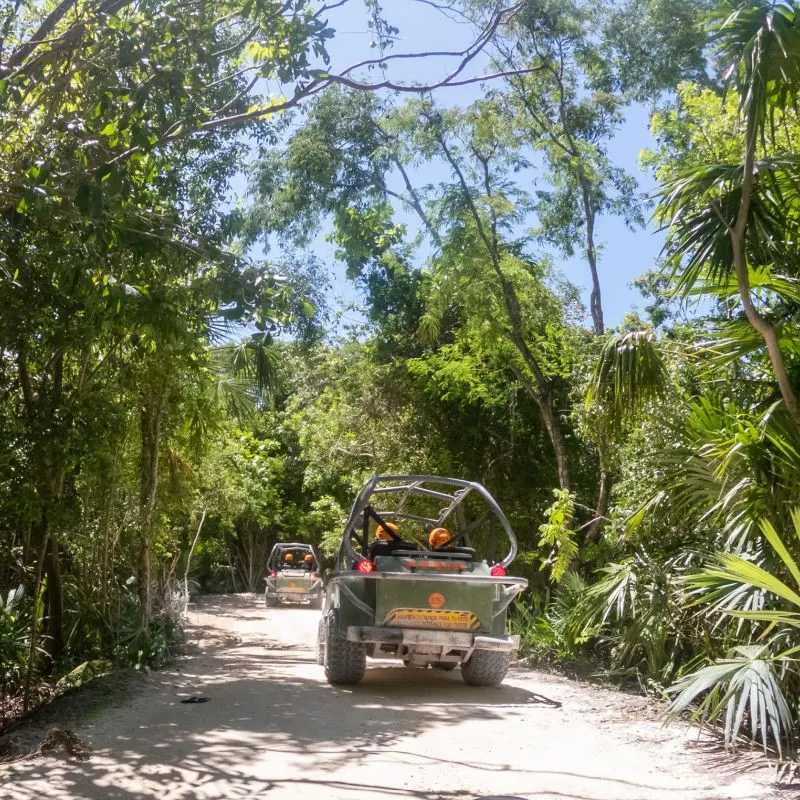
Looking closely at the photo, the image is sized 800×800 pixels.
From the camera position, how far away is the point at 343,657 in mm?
8898

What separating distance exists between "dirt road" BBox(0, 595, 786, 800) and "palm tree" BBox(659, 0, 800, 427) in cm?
278

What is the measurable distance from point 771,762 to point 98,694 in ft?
19.4

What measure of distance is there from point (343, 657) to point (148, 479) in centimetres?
433

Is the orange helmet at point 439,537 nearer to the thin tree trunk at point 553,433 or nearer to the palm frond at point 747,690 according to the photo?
the thin tree trunk at point 553,433

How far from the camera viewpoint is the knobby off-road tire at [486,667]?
29.9 ft

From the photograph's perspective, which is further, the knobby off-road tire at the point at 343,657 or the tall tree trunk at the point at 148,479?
the tall tree trunk at the point at 148,479

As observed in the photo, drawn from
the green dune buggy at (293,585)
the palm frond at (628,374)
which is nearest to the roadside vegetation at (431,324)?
the palm frond at (628,374)

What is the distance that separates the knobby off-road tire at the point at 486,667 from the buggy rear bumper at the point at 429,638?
46 centimetres

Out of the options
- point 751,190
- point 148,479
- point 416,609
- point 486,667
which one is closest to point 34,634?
point 148,479

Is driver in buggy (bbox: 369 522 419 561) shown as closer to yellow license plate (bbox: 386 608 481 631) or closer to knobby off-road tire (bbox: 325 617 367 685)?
yellow license plate (bbox: 386 608 481 631)

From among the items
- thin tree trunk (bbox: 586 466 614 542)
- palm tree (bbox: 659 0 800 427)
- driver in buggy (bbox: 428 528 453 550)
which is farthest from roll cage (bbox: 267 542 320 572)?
palm tree (bbox: 659 0 800 427)

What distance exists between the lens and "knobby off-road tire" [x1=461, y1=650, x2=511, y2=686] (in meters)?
9.12

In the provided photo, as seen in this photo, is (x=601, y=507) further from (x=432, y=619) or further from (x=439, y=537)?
(x=432, y=619)

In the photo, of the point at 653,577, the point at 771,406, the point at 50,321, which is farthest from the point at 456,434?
the point at 771,406
